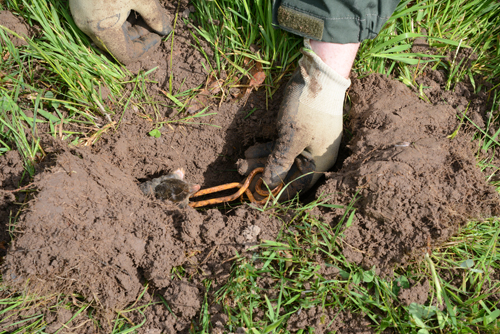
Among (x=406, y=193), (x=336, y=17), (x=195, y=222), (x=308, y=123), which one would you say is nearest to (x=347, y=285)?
(x=406, y=193)

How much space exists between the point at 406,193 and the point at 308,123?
694 millimetres

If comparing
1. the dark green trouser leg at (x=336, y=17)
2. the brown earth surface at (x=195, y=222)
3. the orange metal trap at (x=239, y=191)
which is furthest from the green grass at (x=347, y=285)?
the dark green trouser leg at (x=336, y=17)

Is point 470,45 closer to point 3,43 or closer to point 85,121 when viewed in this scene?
point 85,121

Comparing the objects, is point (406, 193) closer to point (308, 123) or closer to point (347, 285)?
point (347, 285)

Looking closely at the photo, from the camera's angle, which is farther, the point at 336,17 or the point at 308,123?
the point at 308,123

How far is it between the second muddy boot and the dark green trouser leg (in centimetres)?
13

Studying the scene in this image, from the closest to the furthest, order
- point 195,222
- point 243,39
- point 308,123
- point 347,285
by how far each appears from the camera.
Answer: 1. point 347,285
2. point 195,222
3. point 308,123
4. point 243,39

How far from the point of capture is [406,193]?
4.81 ft

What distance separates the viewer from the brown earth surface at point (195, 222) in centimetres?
144

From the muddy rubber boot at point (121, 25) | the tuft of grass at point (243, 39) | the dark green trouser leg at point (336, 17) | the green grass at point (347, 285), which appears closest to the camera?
the green grass at point (347, 285)

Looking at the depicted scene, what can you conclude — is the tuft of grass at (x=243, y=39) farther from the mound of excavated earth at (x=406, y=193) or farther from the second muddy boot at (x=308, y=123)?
the mound of excavated earth at (x=406, y=193)

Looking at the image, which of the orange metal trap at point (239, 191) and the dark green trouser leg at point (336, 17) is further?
the orange metal trap at point (239, 191)

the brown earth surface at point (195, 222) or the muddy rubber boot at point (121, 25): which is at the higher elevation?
the muddy rubber boot at point (121, 25)

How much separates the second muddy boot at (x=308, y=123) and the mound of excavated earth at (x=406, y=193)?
283 millimetres
